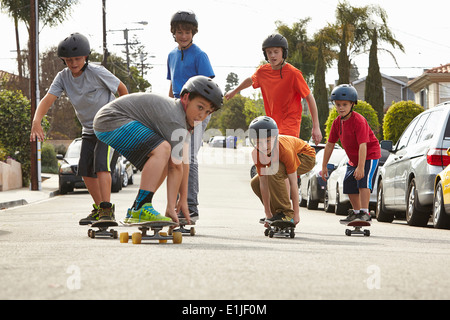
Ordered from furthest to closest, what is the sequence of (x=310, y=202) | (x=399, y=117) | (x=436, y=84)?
(x=436, y=84) < (x=399, y=117) < (x=310, y=202)

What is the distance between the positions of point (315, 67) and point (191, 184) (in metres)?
58.1

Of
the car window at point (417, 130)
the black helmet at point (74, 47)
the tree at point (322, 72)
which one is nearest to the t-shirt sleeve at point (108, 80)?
the black helmet at point (74, 47)

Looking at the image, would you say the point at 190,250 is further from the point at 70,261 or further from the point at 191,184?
the point at 191,184

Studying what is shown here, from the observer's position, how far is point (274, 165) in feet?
26.0

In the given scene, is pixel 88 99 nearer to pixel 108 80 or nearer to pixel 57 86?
pixel 108 80

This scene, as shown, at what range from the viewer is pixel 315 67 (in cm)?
6544

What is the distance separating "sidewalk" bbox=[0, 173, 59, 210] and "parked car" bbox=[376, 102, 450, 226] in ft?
26.6

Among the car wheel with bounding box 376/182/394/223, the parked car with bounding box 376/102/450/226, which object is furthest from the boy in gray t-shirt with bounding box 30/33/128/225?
the car wheel with bounding box 376/182/394/223

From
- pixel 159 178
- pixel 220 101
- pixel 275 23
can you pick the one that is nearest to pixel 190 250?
pixel 159 178

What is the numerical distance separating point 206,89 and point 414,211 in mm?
5663

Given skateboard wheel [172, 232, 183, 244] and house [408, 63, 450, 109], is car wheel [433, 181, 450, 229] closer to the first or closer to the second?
skateboard wheel [172, 232, 183, 244]

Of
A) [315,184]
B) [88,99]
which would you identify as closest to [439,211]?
[88,99]

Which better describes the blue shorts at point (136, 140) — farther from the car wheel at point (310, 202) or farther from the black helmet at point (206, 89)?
the car wheel at point (310, 202)

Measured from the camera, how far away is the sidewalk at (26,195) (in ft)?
57.0
